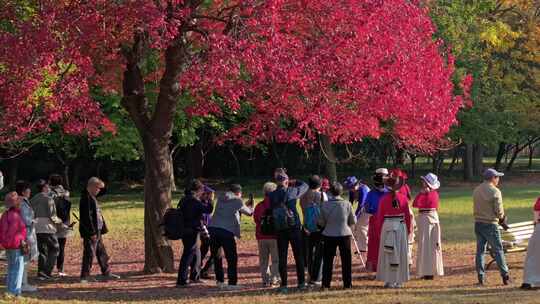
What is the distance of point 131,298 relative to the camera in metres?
13.4

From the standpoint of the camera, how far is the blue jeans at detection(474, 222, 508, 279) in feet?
44.3

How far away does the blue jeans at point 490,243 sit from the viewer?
1351 cm

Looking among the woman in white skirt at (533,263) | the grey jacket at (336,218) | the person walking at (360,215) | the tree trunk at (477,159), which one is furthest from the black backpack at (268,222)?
the tree trunk at (477,159)

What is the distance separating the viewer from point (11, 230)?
12742 millimetres

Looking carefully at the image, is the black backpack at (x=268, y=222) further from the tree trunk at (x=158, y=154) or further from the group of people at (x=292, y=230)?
the tree trunk at (x=158, y=154)

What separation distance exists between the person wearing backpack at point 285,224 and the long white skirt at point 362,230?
9.91 ft

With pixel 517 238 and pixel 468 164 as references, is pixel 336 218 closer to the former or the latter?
pixel 517 238

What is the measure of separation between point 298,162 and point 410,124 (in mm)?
39019

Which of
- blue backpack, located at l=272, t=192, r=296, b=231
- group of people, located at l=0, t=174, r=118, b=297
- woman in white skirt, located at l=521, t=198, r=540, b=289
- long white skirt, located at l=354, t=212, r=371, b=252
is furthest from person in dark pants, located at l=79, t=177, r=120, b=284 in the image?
woman in white skirt, located at l=521, t=198, r=540, b=289

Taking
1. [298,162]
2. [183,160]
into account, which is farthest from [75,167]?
[298,162]

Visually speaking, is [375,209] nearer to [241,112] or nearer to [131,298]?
[131,298]

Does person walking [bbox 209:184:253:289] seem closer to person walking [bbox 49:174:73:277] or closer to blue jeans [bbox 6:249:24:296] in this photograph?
blue jeans [bbox 6:249:24:296]

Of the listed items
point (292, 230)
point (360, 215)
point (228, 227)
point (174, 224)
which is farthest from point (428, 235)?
point (174, 224)

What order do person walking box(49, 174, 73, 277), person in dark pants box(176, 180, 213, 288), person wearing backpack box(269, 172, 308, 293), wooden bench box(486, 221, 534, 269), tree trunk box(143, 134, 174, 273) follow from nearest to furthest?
person wearing backpack box(269, 172, 308, 293) → person in dark pants box(176, 180, 213, 288) → wooden bench box(486, 221, 534, 269) → person walking box(49, 174, 73, 277) → tree trunk box(143, 134, 174, 273)
